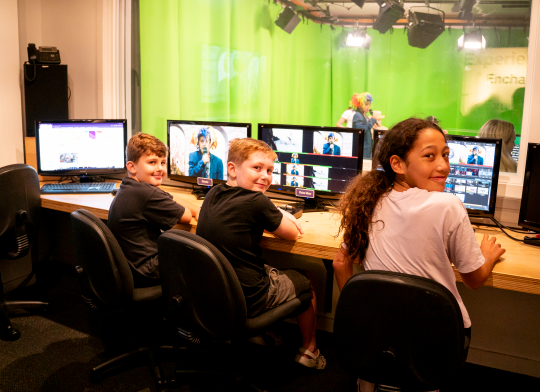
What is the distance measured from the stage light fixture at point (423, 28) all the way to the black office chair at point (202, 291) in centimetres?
310

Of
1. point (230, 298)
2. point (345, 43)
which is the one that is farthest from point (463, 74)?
point (230, 298)

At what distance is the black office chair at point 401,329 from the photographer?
122cm

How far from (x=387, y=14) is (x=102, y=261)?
333 centimetres

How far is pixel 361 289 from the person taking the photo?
1.27 meters

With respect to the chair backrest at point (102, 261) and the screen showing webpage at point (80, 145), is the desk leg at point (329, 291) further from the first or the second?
the screen showing webpage at point (80, 145)

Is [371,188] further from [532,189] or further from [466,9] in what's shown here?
[466,9]

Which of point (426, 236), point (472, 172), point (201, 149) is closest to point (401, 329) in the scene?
point (426, 236)

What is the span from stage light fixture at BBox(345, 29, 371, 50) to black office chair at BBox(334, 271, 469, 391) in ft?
11.1

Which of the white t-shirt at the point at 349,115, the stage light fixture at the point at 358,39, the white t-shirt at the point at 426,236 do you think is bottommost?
the white t-shirt at the point at 426,236

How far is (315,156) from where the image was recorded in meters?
2.50

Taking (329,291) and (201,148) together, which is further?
(201,148)

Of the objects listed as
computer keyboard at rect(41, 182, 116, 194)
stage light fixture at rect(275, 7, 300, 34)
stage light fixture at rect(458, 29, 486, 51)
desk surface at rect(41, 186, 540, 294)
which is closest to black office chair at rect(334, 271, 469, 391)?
desk surface at rect(41, 186, 540, 294)

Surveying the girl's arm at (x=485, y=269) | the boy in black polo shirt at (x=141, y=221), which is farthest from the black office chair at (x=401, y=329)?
the boy in black polo shirt at (x=141, y=221)

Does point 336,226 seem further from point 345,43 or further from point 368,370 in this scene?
point 345,43
